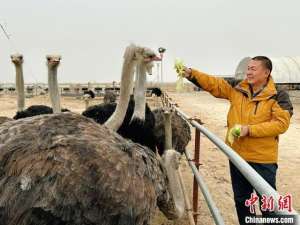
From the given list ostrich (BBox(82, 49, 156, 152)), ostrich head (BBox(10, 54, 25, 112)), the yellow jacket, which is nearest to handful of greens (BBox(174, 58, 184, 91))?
the yellow jacket

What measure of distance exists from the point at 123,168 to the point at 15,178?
44 centimetres

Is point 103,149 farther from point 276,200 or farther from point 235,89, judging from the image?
point 235,89

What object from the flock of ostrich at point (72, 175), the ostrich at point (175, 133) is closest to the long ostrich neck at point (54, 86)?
the ostrich at point (175, 133)

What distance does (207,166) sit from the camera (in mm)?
6684

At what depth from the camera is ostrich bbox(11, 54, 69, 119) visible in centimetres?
481

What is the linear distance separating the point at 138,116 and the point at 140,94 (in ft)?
1.26

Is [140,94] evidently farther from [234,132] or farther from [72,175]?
[72,175]

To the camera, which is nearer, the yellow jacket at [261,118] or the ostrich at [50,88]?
the yellow jacket at [261,118]

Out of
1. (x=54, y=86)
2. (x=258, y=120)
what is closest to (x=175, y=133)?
(x=54, y=86)

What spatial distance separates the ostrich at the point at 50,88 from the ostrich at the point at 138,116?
38 centimetres

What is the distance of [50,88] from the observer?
5012 millimetres

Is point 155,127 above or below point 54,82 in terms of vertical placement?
below

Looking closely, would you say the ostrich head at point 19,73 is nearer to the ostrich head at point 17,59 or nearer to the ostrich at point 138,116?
the ostrich head at point 17,59

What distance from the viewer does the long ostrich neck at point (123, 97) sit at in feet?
14.0
